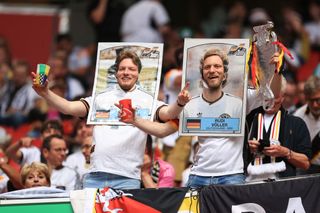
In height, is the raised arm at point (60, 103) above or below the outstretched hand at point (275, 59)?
below

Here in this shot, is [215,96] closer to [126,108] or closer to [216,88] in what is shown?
[216,88]

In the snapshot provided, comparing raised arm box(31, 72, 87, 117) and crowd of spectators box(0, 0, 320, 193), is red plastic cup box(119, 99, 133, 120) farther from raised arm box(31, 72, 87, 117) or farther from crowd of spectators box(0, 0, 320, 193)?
crowd of spectators box(0, 0, 320, 193)

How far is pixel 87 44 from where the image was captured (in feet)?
59.6

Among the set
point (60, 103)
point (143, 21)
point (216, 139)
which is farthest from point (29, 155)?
point (143, 21)

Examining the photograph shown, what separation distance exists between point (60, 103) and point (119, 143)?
2.16 feet

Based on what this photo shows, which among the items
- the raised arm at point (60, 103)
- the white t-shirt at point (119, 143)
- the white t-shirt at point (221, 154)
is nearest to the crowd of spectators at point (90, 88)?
the white t-shirt at point (119, 143)

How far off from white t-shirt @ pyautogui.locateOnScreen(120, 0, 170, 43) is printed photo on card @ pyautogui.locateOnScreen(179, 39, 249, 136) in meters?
7.13

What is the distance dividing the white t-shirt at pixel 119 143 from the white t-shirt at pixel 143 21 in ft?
23.1

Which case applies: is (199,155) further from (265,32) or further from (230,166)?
(265,32)

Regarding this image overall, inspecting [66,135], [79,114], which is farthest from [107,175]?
[66,135]

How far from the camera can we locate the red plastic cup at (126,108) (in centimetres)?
869

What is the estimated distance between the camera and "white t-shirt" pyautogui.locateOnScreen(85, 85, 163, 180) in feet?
29.7

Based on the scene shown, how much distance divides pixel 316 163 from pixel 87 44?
28.7 feet

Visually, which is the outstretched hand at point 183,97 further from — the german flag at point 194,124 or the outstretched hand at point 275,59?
the outstretched hand at point 275,59
